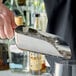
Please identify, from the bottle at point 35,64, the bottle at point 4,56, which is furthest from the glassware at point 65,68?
the bottle at point 4,56

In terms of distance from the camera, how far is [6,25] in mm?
659

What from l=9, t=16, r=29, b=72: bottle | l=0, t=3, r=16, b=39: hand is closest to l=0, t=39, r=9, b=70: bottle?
l=9, t=16, r=29, b=72: bottle

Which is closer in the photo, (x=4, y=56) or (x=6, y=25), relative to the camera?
(x=6, y=25)

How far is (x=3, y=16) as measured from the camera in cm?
67

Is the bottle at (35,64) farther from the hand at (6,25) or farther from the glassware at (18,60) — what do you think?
the hand at (6,25)

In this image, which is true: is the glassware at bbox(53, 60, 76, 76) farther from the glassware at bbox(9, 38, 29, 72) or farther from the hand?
the glassware at bbox(9, 38, 29, 72)

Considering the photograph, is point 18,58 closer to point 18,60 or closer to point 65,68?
point 18,60

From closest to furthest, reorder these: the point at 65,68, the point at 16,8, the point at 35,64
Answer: the point at 65,68
the point at 35,64
the point at 16,8

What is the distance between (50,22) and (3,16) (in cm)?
24

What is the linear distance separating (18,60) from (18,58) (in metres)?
0.01

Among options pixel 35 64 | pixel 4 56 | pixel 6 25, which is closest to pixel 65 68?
pixel 6 25

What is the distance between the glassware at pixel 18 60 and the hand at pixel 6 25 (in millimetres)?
413

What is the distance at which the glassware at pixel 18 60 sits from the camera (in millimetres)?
1094

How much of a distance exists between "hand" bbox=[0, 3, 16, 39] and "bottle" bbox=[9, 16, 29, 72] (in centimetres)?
41
